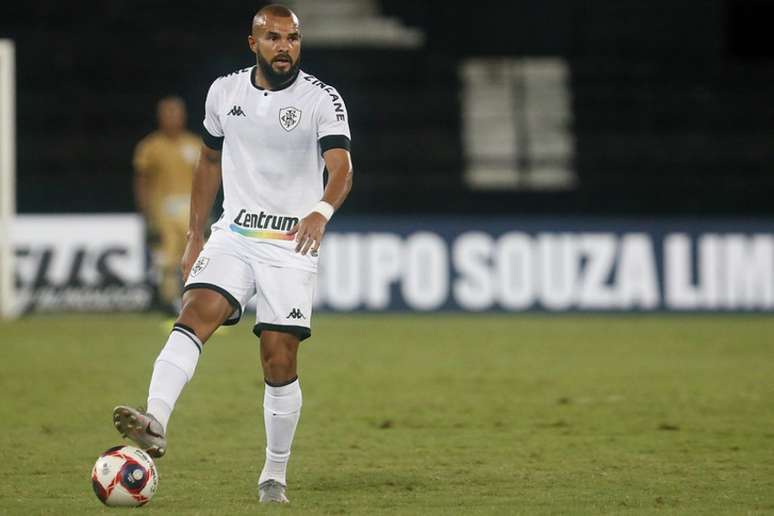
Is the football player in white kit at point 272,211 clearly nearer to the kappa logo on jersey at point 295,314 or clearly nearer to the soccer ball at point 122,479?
the kappa logo on jersey at point 295,314

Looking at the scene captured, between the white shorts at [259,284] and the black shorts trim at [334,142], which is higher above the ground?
the black shorts trim at [334,142]

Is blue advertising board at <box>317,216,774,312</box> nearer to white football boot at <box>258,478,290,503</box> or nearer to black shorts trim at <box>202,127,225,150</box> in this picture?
black shorts trim at <box>202,127,225,150</box>

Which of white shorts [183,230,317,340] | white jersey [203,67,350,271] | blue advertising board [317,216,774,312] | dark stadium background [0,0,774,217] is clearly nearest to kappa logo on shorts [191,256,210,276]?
white shorts [183,230,317,340]

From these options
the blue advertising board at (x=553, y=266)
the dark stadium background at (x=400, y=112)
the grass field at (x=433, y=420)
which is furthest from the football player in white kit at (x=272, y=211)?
the dark stadium background at (x=400, y=112)

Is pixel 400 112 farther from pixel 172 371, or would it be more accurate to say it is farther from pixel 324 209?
pixel 172 371

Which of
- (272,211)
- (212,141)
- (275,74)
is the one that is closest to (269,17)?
(275,74)

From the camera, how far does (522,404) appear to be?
9.64 metres

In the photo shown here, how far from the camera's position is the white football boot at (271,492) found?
602 centimetres

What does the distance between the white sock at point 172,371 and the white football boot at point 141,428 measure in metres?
0.11

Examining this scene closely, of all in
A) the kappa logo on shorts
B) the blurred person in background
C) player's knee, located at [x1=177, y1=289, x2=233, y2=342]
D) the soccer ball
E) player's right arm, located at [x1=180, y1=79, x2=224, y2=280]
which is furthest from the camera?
the blurred person in background

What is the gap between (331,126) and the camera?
616 cm

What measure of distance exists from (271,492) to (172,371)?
2.04ft

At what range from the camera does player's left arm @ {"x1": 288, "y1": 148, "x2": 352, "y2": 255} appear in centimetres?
589

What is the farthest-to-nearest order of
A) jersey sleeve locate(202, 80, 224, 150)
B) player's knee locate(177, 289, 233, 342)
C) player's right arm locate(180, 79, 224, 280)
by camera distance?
player's right arm locate(180, 79, 224, 280) → jersey sleeve locate(202, 80, 224, 150) → player's knee locate(177, 289, 233, 342)
